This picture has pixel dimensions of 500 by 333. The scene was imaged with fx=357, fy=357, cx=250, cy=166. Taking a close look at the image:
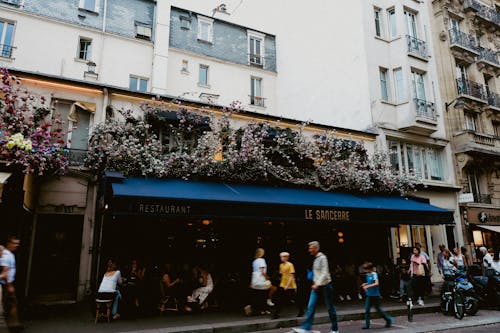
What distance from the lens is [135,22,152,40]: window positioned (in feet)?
60.2

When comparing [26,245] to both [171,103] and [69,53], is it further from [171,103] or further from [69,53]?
[69,53]

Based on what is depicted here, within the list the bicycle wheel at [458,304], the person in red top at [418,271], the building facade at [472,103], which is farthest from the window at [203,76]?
the bicycle wheel at [458,304]

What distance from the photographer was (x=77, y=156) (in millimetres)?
10188

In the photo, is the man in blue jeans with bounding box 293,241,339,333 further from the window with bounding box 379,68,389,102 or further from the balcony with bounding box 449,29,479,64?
the balcony with bounding box 449,29,479,64

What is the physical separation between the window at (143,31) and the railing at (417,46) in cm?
1288

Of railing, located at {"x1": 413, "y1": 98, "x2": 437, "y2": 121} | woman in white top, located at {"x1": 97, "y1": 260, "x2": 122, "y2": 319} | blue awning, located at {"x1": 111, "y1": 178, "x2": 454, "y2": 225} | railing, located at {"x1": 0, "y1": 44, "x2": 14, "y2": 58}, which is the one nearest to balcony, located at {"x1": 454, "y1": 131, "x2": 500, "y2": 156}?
railing, located at {"x1": 413, "y1": 98, "x2": 437, "y2": 121}

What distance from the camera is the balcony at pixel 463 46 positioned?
61.7 ft

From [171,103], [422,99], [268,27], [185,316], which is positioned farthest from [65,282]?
[268,27]

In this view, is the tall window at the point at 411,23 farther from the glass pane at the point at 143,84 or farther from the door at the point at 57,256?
the door at the point at 57,256

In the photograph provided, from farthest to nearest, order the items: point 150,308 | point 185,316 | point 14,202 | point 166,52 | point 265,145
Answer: point 166,52 → point 265,145 → point 150,308 → point 185,316 → point 14,202

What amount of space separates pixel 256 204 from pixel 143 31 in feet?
44.5

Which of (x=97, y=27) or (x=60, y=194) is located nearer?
(x=60, y=194)

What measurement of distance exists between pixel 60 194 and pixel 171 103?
4138 millimetres

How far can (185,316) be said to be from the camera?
27.9 feet
